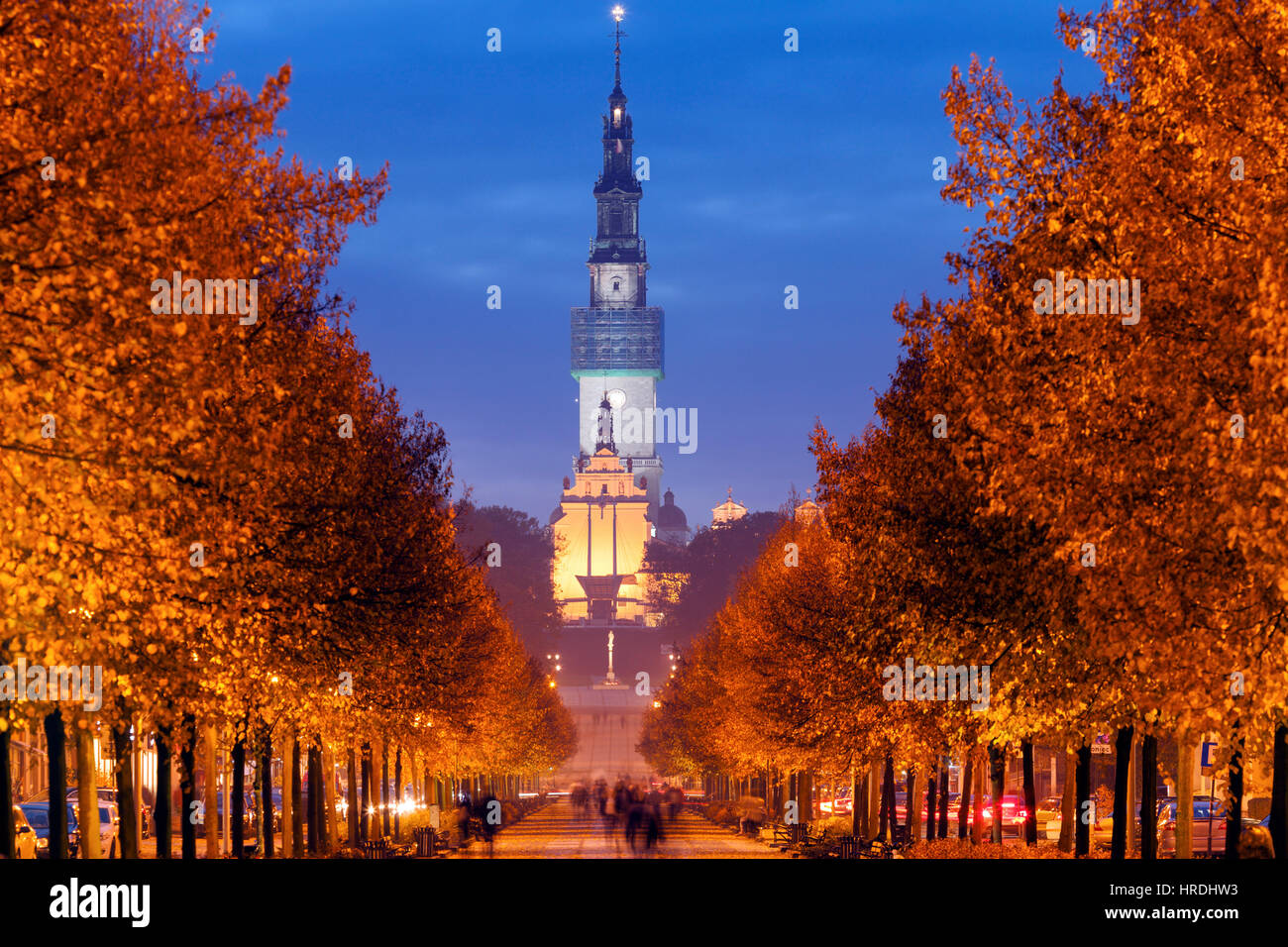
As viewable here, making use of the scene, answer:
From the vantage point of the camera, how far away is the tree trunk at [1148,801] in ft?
98.0

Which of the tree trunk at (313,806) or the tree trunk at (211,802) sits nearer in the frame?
the tree trunk at (211,802)

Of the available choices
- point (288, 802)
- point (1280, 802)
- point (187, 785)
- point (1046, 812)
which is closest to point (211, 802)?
point (288, 802)

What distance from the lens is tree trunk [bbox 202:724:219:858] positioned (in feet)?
141

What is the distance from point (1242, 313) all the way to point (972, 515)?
8.54m

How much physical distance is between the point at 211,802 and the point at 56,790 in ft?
55.0

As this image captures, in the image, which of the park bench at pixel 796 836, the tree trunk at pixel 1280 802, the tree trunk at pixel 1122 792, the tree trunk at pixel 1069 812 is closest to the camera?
the tree trunk at pixel 1280 802

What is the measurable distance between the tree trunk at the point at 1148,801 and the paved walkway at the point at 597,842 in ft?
65.6

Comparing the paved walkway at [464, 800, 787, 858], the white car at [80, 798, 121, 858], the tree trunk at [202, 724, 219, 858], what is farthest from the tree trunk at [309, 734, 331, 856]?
the white car at [80, 798, 121, 858]

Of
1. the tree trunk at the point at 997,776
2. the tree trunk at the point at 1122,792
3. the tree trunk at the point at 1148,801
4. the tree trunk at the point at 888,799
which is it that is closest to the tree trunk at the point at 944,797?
the tree trunk at the point at 888,799

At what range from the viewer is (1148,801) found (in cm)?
3042

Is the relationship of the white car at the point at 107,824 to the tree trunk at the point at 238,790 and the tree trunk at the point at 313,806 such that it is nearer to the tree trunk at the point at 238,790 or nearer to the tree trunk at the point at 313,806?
the tree trunk at the point at 313,806

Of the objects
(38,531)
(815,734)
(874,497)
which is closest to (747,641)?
(815,734)

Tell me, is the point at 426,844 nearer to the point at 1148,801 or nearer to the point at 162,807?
the point at 162,807

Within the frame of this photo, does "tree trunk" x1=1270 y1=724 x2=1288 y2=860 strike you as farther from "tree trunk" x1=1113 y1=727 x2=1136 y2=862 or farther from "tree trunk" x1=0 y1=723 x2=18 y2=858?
"tree trunk" x1=0 y1=723 x2=18 y2=858
